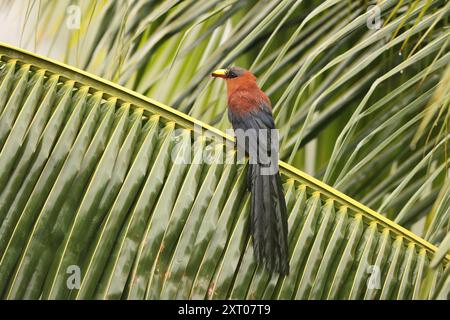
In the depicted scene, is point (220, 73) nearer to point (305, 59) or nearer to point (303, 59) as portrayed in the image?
point (303, 59)

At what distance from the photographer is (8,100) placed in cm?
209

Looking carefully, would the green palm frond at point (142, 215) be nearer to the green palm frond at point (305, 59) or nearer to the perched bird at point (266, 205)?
the perched bird at point (266, 205)

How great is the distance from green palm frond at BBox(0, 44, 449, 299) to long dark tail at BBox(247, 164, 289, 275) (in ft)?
0.11

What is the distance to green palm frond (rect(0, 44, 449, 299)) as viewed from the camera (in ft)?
6.43

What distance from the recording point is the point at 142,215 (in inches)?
79.0

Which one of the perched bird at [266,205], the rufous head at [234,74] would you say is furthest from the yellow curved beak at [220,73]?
the perched bird at [266,205]

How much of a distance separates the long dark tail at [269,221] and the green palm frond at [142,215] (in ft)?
0.11

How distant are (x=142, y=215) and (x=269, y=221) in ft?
1.21

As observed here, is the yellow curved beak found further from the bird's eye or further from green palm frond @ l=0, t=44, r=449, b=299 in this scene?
green palm frond @ l=0, t=44, r=449, b=299

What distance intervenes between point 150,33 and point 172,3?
0.51m

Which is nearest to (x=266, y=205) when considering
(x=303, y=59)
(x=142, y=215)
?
(x=142, y=215)

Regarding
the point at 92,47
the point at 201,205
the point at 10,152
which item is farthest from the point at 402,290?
the point at 92,47

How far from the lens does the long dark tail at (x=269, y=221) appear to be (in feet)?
6.71

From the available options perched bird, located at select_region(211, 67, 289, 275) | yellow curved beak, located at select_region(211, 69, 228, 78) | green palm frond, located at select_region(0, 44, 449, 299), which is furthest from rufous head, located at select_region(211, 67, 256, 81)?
green palm frond, located at select_region(0, 44, 449, 299)
